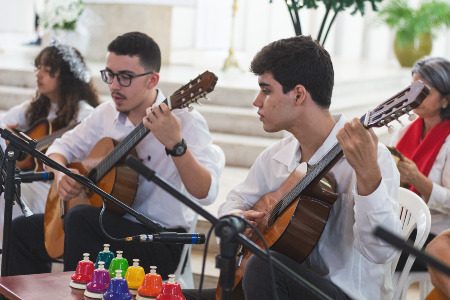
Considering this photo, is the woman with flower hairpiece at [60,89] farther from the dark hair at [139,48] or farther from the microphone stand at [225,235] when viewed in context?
the microphone stand at [225,235]

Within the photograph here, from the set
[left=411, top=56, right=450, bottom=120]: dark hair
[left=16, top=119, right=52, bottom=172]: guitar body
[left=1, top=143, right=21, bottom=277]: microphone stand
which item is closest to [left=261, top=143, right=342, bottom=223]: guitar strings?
[left=1, top=143, right=21, bottom=277]: microphone stand

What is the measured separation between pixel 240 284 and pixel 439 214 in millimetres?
1342

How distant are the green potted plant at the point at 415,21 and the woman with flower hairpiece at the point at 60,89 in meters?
6.92

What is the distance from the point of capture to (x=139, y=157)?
325 cm

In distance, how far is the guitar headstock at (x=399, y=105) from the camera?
210cm

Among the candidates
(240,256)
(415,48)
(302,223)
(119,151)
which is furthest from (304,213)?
(415,48)

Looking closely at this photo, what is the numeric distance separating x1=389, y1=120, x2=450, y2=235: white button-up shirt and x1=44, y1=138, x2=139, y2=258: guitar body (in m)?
1.38

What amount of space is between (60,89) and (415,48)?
7.49m

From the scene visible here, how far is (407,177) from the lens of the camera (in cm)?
334

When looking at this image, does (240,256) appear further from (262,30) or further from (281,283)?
(262,30)

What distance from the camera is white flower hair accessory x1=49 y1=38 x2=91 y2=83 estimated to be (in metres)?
4.18

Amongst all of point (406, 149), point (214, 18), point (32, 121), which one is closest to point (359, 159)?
point (406, 149)

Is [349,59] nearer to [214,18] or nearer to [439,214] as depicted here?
[214,18]

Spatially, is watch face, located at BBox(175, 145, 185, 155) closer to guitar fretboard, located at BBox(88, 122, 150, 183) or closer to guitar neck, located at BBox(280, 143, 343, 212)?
guitar fretboard, located at BBox(88, 122, 150, 183)
